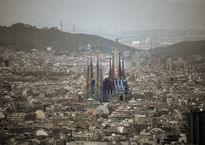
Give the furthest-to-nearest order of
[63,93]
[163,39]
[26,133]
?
1. [163,39]
2. [63,93]
3. [26,133]

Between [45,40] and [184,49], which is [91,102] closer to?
[45,40]

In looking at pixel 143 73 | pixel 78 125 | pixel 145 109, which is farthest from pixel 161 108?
pixel 78 125

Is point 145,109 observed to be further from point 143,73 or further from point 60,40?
point 60,40

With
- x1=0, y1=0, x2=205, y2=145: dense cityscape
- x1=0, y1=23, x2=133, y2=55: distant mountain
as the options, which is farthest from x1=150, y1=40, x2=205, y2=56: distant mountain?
x1=0, y1=23, x2=133, y2=55: distant mountain

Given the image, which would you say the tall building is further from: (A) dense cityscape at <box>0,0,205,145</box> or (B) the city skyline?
(B) the city skyline

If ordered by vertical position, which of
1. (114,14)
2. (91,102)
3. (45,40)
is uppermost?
(114,14)

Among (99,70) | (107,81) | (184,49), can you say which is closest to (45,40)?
(99,70)
